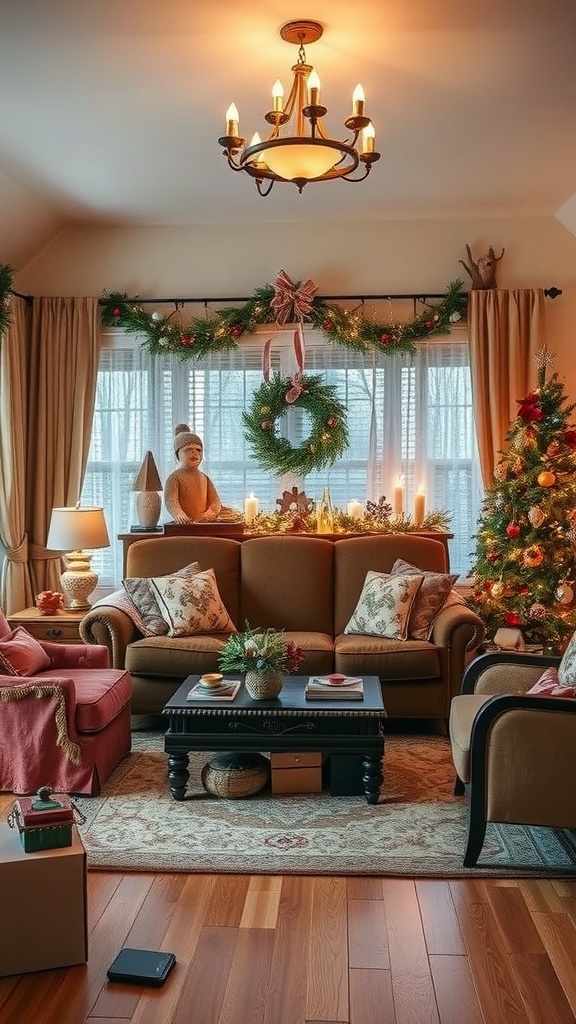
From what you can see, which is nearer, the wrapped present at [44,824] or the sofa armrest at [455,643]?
the wrapped present at [44,824]

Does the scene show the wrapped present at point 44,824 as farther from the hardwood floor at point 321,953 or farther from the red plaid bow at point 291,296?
the red plaid bow at point 291,296

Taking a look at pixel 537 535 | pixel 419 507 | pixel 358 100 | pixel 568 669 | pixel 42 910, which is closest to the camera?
pixel 42 910

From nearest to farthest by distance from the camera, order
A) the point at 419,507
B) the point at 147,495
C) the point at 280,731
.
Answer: the point at 280,731 → the point at 147,495 → the point at 419,507

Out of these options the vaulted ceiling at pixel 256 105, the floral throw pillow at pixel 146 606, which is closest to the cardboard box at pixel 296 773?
the floral throw pillow at pixel 146 606

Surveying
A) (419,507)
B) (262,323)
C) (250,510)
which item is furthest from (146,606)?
(262,323)

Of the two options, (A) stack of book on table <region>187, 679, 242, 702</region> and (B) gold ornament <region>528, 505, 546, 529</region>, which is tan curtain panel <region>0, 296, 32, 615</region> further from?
(B) gold ornament <region>528, 505, 546, 529</region>

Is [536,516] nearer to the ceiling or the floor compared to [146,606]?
nearer to the ceiling

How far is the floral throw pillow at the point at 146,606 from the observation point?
487 centimetres

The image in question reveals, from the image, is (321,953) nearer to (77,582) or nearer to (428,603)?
(428,603)

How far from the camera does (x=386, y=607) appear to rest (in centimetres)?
487

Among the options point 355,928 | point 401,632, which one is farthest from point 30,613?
point 355,928

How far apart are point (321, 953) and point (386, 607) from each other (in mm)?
2442

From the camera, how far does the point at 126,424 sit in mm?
6281

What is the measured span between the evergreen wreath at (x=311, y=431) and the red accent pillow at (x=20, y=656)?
2.33 metres
